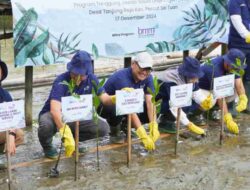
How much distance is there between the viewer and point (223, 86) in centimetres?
560

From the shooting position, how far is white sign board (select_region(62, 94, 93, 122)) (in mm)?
4430

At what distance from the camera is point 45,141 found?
16.5 ft

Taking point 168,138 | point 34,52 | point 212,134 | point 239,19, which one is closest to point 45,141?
point 34,52

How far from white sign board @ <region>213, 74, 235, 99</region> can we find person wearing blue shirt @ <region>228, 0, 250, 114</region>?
4.17ft

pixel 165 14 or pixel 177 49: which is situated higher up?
pixel 165 14

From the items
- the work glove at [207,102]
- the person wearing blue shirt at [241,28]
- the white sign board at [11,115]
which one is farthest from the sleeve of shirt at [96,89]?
the person wearing blue shirt at [241,28]

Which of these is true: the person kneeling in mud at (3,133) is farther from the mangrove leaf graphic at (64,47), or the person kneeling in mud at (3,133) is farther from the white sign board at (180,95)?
the white sign board at (180,95)

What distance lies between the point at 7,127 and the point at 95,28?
2316 mm

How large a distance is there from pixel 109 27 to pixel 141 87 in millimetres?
1168

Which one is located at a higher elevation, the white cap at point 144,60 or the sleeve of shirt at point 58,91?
the white cap at point 144,60

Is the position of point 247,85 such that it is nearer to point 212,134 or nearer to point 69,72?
point 212,134

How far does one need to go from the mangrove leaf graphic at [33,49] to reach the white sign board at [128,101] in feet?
4.77

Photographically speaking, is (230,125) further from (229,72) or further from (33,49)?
(33,49)

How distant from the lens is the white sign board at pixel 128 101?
15.6ft
